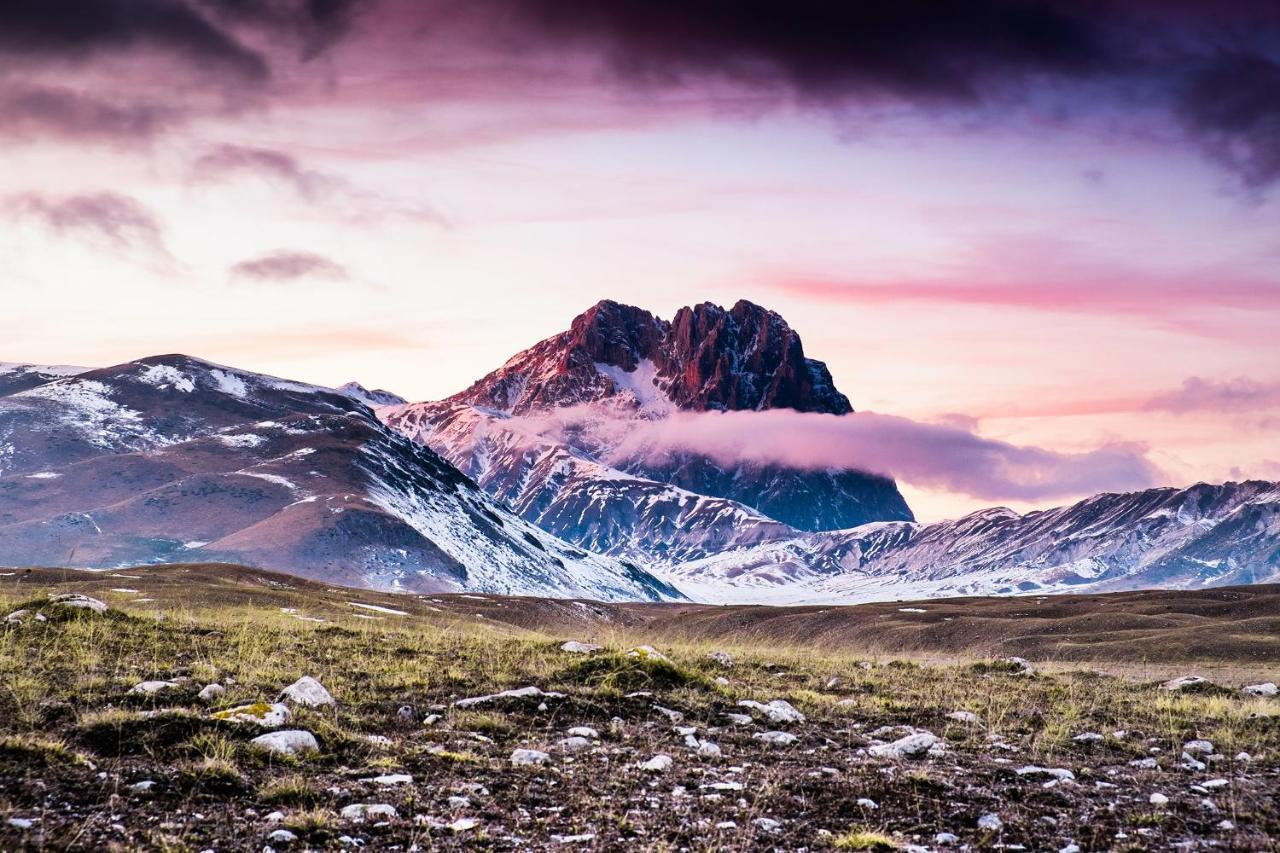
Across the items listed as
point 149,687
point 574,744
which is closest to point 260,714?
point 149,687

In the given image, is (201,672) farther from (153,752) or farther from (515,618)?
(515,618)

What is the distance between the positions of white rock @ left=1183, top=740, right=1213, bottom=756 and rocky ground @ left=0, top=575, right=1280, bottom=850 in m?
0.08

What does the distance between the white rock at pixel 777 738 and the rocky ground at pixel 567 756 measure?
0.12 feet

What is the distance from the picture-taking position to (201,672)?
672 inches

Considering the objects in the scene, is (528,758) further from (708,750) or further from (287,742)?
(287,742)

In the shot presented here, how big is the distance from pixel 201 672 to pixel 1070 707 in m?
16.5

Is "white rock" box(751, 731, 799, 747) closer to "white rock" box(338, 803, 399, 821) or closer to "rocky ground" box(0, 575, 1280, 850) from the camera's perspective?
"rocky ground" box(0, 575, 1280, 850)

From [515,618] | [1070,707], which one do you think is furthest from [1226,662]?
[515,618]

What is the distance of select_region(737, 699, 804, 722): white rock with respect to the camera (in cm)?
1672

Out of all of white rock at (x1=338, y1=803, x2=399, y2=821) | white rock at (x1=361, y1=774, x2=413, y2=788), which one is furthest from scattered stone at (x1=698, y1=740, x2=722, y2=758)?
white rock at (x1=338, y1=803, x2=399, y2=821)

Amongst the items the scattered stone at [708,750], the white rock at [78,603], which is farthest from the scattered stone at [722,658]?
the white rock at [78,603]

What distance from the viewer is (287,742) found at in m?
12.2

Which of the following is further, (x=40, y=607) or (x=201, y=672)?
(x=40, y=607)

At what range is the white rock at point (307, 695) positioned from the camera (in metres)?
14.9
